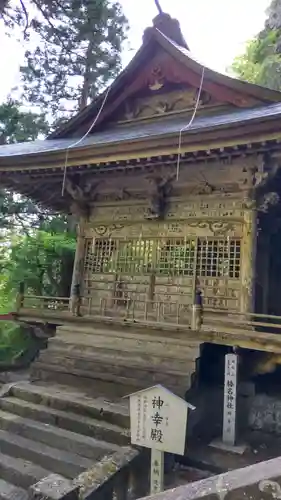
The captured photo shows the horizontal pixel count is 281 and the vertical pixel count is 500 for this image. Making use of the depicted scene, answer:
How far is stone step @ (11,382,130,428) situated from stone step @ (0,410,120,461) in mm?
406

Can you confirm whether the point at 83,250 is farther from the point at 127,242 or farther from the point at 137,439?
the point at 137,439

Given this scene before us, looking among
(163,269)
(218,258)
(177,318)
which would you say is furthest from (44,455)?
(218,258)

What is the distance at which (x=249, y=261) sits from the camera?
7262 millimetres

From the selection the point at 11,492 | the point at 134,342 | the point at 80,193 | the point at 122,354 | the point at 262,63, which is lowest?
the point at 11,492

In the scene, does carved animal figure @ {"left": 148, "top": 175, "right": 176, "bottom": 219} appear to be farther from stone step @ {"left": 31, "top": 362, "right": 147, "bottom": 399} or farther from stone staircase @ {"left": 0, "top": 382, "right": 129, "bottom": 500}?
stone staircase @ {"left": 0, "top": 382, "right": 129, "bottom": 500}

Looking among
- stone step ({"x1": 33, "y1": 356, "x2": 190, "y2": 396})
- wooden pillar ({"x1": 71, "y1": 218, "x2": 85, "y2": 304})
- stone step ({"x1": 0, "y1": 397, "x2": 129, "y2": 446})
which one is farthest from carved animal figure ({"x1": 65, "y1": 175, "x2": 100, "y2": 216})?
stone step ({"x1": 0, "y1": 397, "x2": 129, "y2": 446})

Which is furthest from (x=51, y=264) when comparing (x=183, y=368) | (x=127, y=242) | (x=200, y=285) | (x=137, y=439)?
(x=137, y=439)

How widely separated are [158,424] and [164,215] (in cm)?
472

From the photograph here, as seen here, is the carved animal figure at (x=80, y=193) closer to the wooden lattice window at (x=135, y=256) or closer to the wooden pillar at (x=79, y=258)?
the wooden pillar at (x=79, y=258)

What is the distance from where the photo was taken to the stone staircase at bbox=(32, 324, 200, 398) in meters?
6.57

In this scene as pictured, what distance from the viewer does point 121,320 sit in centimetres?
779

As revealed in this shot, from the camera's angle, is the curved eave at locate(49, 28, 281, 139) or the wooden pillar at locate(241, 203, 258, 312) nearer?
the wooden pillar at locate(241, 203, 258, 312)

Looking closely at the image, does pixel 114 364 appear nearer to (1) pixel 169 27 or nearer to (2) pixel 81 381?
(2) pixel 81 381

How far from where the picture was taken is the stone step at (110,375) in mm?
6363
